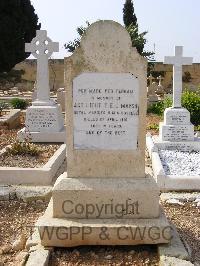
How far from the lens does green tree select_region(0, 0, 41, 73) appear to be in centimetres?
2270

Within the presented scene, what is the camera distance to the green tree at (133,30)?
2184 centimetres

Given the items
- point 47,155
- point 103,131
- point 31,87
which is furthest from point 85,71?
point 31,87

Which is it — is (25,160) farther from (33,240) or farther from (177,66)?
(177,66)

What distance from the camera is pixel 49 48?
372 inches

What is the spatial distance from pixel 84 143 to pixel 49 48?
6.09 metres

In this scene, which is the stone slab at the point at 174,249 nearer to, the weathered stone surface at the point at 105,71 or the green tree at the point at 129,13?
the weathered stone surface at the point at 105,71

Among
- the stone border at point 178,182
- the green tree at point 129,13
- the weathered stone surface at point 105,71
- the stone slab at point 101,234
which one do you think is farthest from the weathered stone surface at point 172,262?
the green tree at point 129,13

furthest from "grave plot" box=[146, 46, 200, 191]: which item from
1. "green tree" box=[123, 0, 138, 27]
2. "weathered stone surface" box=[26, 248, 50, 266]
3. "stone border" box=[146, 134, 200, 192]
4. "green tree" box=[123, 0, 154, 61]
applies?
"green tree" box=[123, 0, 138, 27]

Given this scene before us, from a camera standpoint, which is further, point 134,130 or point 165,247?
point 134,130

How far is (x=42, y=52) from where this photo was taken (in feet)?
30.9

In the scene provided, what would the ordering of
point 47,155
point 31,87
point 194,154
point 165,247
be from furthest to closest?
1. point 31,87
2. point 194,154
3. point 47,155
4. point 165,247

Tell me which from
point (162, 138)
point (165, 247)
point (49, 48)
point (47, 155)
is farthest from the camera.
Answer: point (49, 48)

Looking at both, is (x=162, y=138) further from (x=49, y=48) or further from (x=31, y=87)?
(x=31, y=87)

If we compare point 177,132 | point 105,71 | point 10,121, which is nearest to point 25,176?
point 105,71
